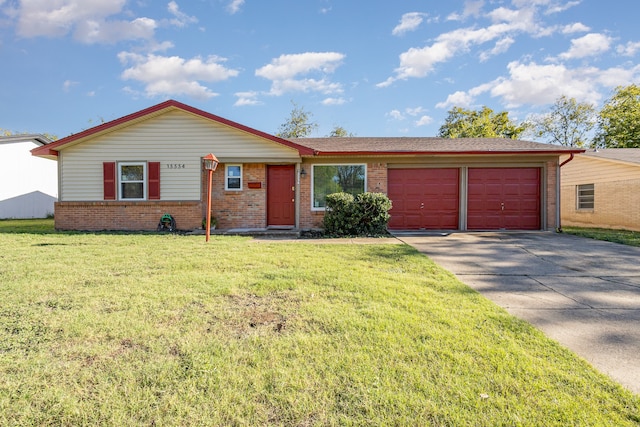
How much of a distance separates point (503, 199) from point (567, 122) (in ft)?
101

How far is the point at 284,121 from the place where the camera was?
33188 millimetres

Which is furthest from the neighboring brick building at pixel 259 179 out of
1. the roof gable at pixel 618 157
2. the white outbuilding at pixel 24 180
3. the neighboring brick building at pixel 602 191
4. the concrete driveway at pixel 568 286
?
the white outbuilding at pixel 24 180

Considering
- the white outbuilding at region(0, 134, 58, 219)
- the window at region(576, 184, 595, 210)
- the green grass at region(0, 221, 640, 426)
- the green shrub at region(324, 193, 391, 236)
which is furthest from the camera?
the white outbuilding at region(0, 134, 58, 219)

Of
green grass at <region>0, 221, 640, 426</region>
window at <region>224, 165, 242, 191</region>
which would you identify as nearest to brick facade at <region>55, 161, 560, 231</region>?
window at <region>224, 165, 242, 191</region>

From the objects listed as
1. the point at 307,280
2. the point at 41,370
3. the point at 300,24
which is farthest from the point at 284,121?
the point at 41,370

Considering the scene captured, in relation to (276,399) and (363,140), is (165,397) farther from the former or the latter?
(363,140)

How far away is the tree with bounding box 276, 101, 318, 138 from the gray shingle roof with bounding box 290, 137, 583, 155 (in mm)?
20342

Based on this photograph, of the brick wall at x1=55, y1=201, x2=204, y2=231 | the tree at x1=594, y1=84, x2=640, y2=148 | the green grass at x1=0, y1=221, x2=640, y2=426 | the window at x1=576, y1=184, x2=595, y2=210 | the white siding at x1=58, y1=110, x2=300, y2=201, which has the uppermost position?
the tree at x1=594, y1=84, x2=640, y2=148

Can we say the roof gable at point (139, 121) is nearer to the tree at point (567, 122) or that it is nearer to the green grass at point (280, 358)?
the green grass at point (280, 358)

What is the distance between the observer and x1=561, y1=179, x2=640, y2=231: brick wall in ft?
40.2

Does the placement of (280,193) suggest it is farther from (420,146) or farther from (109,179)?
(109,179)

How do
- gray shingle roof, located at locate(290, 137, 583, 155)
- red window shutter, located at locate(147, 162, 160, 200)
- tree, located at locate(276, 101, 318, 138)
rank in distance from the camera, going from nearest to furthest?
gray shingle roof, located at locate(290, 137, 583, 155) < red window shutter, located at locate(147, 162, 160, 200) < tree, located at locate(276, 101, 318, 138)

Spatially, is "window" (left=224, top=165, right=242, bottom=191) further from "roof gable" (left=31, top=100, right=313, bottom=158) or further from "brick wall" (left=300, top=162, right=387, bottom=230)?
"brick wall" (left=300, top=162, right=387, bottom=230)

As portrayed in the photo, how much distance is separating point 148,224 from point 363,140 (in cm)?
897
